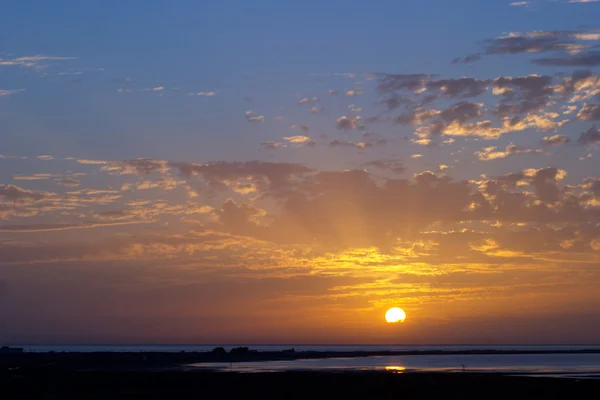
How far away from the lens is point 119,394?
5169 centimetres

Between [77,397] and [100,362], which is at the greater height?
[100,362]

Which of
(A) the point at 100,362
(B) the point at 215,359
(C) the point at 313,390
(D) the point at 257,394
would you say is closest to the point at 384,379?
(C) the point at 313,390

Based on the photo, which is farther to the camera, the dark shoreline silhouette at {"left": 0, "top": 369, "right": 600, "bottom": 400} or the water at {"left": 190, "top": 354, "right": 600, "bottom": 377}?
the water at {"left": 190, "top": 354, "right": 600, "bottom": 377}

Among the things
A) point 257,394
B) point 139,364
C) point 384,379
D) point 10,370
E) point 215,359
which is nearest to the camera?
point 257,394

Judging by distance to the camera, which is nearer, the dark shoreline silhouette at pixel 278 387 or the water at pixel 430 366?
the dark shoreline silhouette at pixel 278 387

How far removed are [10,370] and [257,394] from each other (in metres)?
41.8

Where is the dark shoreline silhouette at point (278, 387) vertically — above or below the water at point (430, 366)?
below

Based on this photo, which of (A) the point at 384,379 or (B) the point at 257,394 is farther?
(A) the point at 384,379

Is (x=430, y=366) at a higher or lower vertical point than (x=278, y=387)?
higher

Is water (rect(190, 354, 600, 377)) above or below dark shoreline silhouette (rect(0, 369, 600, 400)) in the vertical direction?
above

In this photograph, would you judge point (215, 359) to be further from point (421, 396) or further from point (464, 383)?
point (421, 396)

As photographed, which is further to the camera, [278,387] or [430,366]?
[430,366]

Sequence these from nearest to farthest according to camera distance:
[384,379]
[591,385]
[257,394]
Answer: [257,394], [591,385], [384,379]

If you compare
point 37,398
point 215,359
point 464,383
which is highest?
point 215,359
